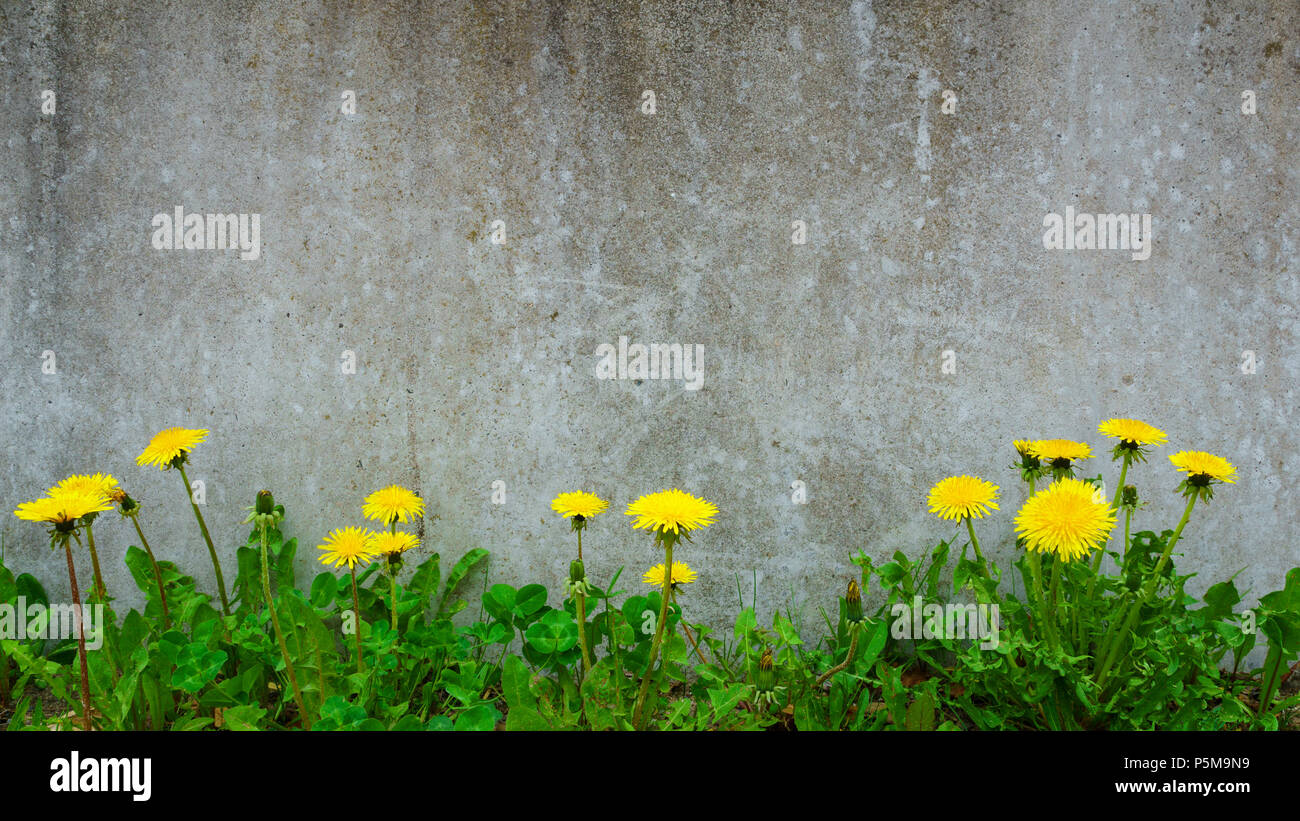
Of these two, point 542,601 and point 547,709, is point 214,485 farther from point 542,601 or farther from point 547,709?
point 547,709

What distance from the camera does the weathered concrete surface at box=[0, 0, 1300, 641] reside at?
2.29m

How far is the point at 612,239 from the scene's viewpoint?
2309mm

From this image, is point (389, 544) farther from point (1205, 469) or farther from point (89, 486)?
point (1205, 469)

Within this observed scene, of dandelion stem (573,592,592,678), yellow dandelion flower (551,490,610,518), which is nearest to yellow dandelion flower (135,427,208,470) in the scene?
yellow dandelion flower (551,490,610,518)

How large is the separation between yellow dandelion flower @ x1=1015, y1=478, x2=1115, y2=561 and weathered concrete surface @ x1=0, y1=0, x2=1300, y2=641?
0.57 meters

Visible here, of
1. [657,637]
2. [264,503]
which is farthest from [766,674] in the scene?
[264,503]

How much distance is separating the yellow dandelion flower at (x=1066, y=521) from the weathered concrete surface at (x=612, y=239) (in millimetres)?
574

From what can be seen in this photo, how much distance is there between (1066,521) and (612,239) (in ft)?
4.72

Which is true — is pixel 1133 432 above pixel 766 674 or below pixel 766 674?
above

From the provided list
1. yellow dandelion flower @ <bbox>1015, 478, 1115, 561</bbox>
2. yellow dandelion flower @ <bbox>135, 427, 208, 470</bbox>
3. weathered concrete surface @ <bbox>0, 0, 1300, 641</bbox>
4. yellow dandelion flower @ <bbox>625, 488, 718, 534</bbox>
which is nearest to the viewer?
yellow dandelion flower @ <bbox>625, 488, 718, 534</bbox>

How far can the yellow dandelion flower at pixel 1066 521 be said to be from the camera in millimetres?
1678

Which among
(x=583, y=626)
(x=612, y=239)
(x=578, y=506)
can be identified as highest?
(x=612, y=239)

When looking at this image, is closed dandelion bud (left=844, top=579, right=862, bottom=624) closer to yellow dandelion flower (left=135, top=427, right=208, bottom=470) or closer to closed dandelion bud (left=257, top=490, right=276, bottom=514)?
closed dandelion bud (left=257, top=490, right=276, bottom=514)
